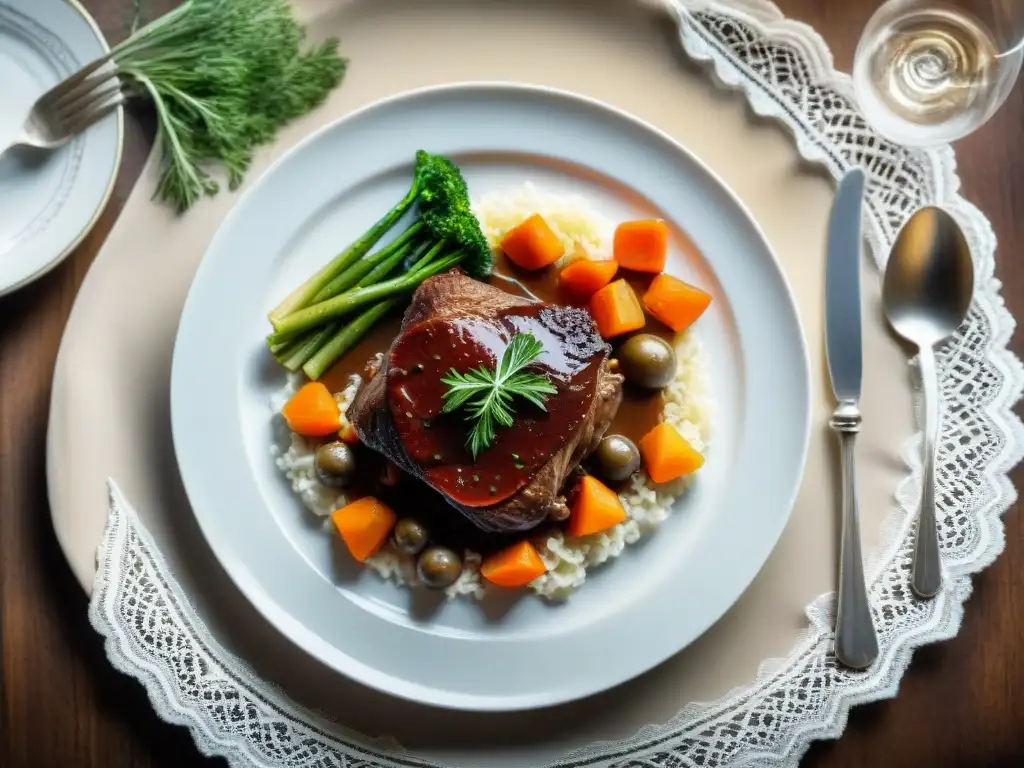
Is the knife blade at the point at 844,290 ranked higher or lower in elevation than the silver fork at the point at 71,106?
higher

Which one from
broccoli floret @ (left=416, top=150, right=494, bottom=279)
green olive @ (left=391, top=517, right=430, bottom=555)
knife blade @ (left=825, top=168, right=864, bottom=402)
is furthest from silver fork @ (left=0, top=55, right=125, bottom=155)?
knife blade @ (left=825, top=168, right=864, bottom=402)

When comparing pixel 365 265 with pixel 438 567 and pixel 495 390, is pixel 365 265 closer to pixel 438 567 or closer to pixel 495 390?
pixel 495 390

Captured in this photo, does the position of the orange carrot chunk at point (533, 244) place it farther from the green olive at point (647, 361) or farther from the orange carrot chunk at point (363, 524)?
the orange carrot chunk at point (363, 524)

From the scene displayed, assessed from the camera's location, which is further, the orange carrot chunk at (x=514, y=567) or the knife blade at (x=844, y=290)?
the knife blade at (x=844, y=290)

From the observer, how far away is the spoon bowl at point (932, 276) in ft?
14.2

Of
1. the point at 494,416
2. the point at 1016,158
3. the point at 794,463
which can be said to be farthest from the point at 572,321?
the point at 1016,158

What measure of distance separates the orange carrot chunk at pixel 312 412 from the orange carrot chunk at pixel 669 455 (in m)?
1.49

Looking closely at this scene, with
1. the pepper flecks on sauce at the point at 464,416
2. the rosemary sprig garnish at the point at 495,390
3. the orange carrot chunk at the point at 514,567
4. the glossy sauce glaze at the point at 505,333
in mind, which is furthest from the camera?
the glossy sauce glaze at the point at 505,333

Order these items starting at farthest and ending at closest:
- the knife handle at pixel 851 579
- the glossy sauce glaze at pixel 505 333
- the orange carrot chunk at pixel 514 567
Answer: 1. the glossy sauce glaze at pixel 505 333
2. the knife handle at pixel 851 579
3. the orange carrot chunk at pixel 514 567

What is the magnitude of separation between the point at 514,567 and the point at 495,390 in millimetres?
881

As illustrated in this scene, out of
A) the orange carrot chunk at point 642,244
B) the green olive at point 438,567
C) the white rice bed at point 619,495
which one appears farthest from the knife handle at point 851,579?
the green olive at point 438,567

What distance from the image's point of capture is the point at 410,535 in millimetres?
4148

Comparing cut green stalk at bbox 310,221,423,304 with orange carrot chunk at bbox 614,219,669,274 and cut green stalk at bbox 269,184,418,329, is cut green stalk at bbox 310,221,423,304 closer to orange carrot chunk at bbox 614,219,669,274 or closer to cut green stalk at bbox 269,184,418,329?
cut green stalk at bbox 269,184,418,329

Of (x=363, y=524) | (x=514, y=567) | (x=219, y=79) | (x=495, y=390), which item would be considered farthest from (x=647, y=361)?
(x=219, y=79)
